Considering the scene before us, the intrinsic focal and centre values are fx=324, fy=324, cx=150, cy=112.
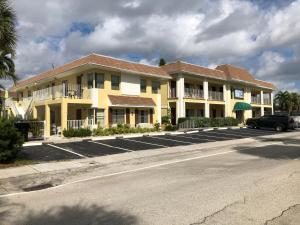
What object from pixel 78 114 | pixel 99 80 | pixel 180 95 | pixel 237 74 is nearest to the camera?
pixel 99 80

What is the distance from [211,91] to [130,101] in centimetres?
1593

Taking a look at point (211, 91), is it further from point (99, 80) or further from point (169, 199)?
point (169, 199)

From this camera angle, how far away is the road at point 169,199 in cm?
600

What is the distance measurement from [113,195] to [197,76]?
99.7 ft

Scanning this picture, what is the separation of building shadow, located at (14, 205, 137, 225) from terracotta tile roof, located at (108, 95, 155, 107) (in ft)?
64.3

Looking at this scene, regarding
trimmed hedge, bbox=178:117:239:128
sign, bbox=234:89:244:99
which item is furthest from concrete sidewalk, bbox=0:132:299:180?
sign, bbox=234:89:244:99

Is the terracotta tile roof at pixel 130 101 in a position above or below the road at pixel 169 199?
above

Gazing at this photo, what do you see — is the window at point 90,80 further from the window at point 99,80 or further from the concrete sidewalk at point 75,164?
the concrete sidewalk at point 75,164

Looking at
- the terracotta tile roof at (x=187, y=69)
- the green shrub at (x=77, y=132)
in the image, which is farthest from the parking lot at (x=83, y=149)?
the terracotta tile roof at (x=187, y=69)

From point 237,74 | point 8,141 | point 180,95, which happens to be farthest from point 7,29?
point 237,74

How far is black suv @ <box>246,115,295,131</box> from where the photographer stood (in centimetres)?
3378

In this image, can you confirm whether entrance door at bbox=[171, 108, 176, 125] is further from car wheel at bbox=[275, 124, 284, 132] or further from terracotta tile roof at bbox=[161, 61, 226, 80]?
car wheel at bbox=[275, 124, 284, 132]

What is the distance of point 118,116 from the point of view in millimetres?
27891

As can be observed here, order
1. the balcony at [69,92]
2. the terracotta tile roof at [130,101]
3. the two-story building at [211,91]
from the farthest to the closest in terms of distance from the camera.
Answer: the two-story building at [211,91]
the terracotta tile roof at [130,101]
the balcony at [69,92]
